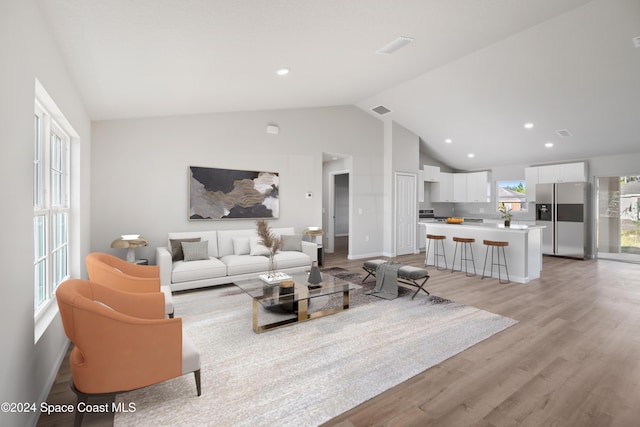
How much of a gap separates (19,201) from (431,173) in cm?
876

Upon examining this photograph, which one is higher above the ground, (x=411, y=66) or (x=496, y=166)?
(x=411, y=66)

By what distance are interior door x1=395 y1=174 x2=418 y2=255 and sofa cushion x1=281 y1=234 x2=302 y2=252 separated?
295cm

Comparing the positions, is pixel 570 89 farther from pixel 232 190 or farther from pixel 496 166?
pixel 232 190

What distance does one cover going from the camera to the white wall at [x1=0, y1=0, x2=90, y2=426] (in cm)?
147

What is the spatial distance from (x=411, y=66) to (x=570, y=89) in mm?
2730

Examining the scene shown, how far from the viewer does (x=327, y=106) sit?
266 inches

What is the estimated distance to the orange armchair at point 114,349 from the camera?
5.71 ft

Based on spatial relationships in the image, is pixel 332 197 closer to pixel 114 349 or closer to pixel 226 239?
pixel 226 239

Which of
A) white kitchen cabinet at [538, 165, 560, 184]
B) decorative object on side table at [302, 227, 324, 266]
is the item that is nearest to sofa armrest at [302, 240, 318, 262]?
decorative object on side table at [302, 227, 324, 266]

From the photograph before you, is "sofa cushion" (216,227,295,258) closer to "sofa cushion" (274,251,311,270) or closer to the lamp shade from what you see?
"sofa cushion" (274,251,311,270)

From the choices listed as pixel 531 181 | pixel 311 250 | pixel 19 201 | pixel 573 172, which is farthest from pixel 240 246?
pixel 573 172

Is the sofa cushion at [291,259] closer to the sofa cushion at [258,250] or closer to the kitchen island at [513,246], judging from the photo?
the sofa cushion at [258,250]

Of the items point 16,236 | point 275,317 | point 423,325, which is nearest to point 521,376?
point 423,325

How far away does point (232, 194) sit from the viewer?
223 inches
